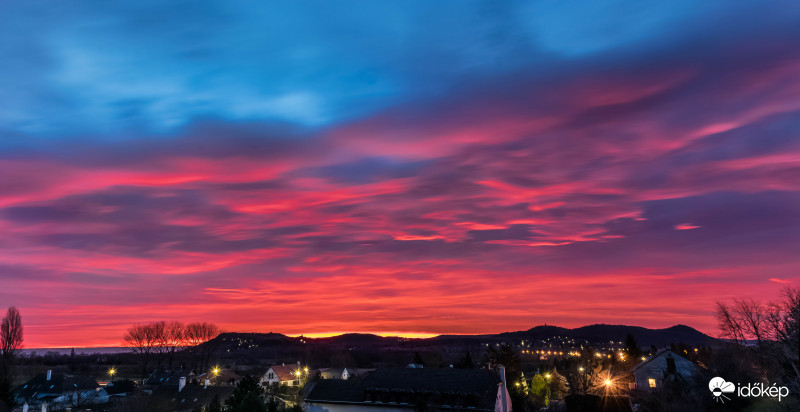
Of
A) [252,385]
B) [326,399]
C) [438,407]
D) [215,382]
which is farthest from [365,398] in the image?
[215,382]

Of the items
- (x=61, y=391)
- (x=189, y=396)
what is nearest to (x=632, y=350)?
(x=189, y=396)

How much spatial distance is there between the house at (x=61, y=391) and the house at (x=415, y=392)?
69.8 metres

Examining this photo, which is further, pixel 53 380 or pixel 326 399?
pixel 53 380

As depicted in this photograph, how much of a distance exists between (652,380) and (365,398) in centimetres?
4744

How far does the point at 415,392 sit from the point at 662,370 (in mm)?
41912

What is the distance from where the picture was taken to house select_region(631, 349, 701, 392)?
76.6m

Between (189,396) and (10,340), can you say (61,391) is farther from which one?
(189,396)

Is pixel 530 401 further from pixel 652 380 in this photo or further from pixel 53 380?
pixel 53 380

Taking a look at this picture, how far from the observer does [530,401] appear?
7944 centimetres

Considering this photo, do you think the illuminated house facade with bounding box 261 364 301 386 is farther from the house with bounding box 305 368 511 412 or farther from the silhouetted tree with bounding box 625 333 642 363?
the silhouetted tree with bounding box 625 333 642 363

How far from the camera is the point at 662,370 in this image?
80250 mm

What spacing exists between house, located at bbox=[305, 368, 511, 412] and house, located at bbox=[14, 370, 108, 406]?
69.8 m

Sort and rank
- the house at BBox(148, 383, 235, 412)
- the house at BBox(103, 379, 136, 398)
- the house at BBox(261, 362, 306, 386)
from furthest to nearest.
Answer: the house at BBox(261, 362, 306, 386) < the house at BBox(103, 379, 136, 398) < the house at BBox(148, 383, 235, 412)

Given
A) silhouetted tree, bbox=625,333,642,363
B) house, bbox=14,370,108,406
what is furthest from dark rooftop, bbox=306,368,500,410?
silhouetted tree, bbox=625,333,642,363
